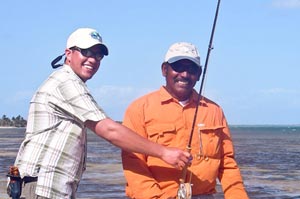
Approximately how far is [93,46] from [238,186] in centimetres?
171

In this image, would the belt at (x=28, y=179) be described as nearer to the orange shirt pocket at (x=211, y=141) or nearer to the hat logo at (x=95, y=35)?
the hat logo at (x=95, y=35)

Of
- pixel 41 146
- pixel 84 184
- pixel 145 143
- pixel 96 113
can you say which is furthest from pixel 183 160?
pixel 84 184

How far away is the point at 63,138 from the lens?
504 cm

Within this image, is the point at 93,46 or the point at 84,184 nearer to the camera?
the point at 93,46

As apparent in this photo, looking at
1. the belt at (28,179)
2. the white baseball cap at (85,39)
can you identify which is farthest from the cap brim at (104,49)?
the belt at (28,179)

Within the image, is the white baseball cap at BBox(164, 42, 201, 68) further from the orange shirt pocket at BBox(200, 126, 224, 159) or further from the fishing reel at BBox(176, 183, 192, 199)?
the fishing reel at BBox(176, 183, 192, 199)

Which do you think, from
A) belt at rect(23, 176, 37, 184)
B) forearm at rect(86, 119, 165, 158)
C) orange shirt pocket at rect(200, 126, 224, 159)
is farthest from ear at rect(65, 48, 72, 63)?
orange shirt pocket at rect(200, 126, 224, 159)

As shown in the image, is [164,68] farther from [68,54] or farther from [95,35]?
[68,54]

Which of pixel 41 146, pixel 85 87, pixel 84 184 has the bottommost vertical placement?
pixel 84 184

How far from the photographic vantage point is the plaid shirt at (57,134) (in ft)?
16.5

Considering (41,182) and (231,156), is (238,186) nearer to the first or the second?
(231,156)

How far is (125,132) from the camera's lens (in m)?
5.08

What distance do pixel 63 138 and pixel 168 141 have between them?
0.89 m

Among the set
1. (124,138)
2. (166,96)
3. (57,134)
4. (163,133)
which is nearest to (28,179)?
(57,134)
